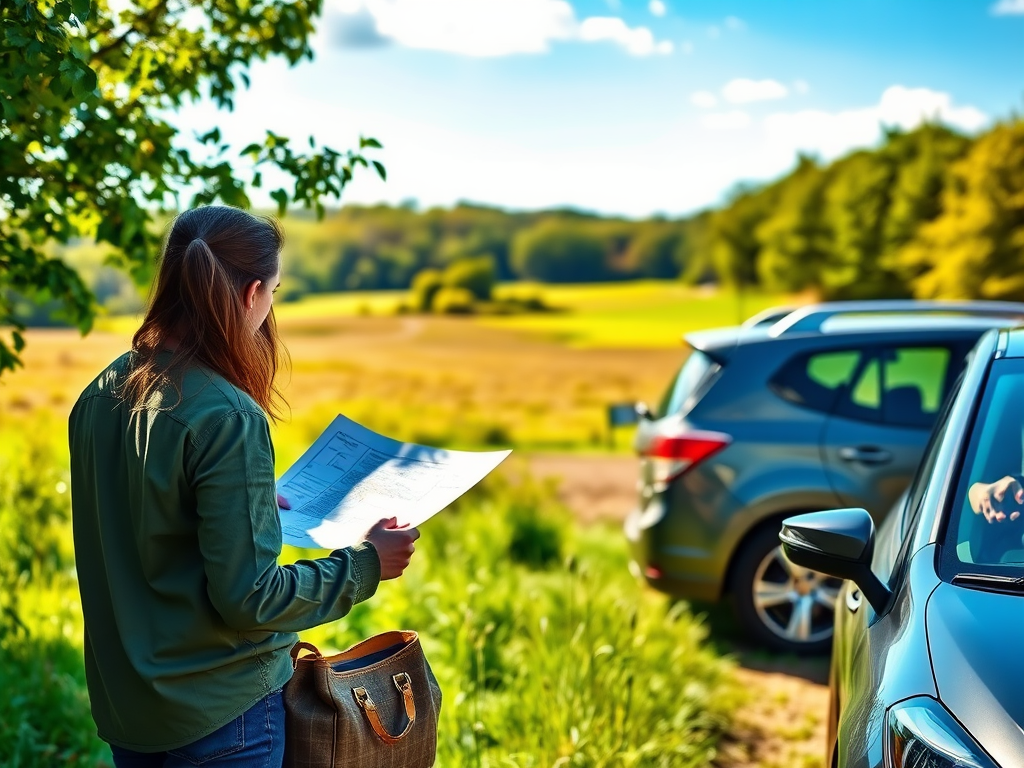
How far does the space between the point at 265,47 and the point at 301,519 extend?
2.95 meters

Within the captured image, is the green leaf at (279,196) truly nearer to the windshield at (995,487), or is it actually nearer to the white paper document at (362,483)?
the white paper document at (362,483)

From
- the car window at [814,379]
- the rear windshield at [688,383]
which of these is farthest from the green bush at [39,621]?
the car window at [814,379]

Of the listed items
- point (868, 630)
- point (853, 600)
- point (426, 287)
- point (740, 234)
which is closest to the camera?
point (868, 630)

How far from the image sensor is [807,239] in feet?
200

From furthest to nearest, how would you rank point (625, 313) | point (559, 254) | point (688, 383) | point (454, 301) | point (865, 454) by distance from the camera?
1. point (559, 254)
2. point (625, 313)
3. point (454, 301)
4. point (688, 383)
5. point (865, 454)

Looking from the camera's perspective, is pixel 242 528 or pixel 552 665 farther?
pixel 552 665

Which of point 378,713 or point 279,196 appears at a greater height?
point 279,196

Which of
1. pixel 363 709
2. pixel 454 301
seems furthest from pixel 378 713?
pixel 454 301

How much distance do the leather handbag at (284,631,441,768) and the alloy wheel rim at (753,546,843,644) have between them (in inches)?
148

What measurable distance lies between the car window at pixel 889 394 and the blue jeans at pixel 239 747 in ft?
14.3

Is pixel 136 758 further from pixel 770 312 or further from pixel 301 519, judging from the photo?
pixel 770 312

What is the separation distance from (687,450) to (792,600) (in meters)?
0.98

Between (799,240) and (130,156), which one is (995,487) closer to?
(130,156)

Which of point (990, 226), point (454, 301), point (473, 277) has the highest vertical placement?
point (990, 226)
